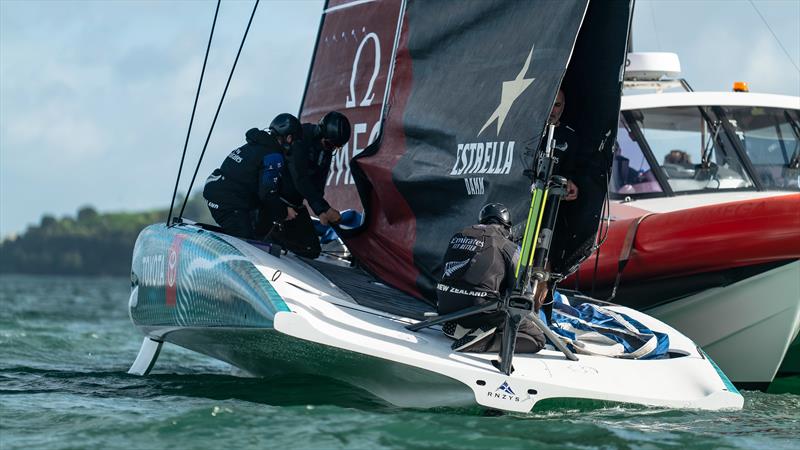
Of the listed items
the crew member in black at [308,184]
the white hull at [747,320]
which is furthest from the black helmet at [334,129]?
the white hull at [747,320]

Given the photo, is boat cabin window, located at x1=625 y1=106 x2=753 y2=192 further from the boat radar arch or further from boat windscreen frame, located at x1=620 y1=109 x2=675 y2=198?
the boat radar arch

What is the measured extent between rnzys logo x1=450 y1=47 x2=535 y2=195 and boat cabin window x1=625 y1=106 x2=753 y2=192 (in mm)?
2704

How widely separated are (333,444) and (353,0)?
6326 millimetres

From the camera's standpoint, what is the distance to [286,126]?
776cm

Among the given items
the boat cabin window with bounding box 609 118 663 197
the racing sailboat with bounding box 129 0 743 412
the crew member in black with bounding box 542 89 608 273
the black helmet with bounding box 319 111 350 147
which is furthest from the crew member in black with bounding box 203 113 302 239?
the boat cabin window with bounding box 609 118 663 197

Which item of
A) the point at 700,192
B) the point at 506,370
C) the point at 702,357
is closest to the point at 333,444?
the point at 506,370

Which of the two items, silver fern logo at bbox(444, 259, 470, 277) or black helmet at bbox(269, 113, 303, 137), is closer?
silver fern logo at bbox(444, 259, 470, 277)

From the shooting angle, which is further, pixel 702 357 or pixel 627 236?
pixel 627 236

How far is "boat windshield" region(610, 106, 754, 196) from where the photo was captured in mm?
9008

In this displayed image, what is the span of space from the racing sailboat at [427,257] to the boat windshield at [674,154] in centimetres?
180

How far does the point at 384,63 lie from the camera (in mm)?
9766

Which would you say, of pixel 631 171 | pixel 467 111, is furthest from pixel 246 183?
pixel 631 171

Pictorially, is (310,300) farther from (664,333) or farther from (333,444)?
(664,333)

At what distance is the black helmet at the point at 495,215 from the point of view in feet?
20.2
